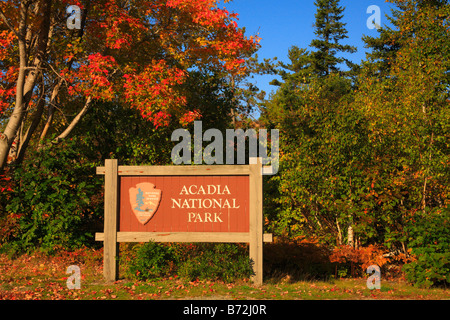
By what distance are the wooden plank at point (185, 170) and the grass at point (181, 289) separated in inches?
77.9

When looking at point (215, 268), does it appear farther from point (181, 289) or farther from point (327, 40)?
point (327, 40)

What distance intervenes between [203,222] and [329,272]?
11.8 feet

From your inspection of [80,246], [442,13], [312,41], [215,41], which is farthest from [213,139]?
[312,41]

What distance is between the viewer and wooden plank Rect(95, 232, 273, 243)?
7938mm

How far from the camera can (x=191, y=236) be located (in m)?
7.99

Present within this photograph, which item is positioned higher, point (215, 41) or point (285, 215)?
point (215, 41)

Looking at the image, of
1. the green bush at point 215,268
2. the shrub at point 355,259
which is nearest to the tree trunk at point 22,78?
the green bush at point 215,268

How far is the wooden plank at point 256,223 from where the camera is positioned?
7.89 metres

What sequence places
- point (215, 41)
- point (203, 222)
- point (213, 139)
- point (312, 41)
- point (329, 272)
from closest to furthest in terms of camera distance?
point (203, 222) → point (329, 272) → point (215, 41) → point (213, 139) → point (312, 41)

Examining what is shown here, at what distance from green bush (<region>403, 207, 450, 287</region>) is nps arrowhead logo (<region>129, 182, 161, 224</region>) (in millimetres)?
5071

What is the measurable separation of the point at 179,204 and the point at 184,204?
0.31ft

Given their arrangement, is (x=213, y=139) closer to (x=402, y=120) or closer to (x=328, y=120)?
(x=328, y=120)

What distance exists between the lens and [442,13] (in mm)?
10641

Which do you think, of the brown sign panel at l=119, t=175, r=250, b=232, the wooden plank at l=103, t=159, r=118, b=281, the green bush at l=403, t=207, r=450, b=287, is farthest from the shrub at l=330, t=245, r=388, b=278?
the wooden plank at l=103, t=159, r=118, b=281
